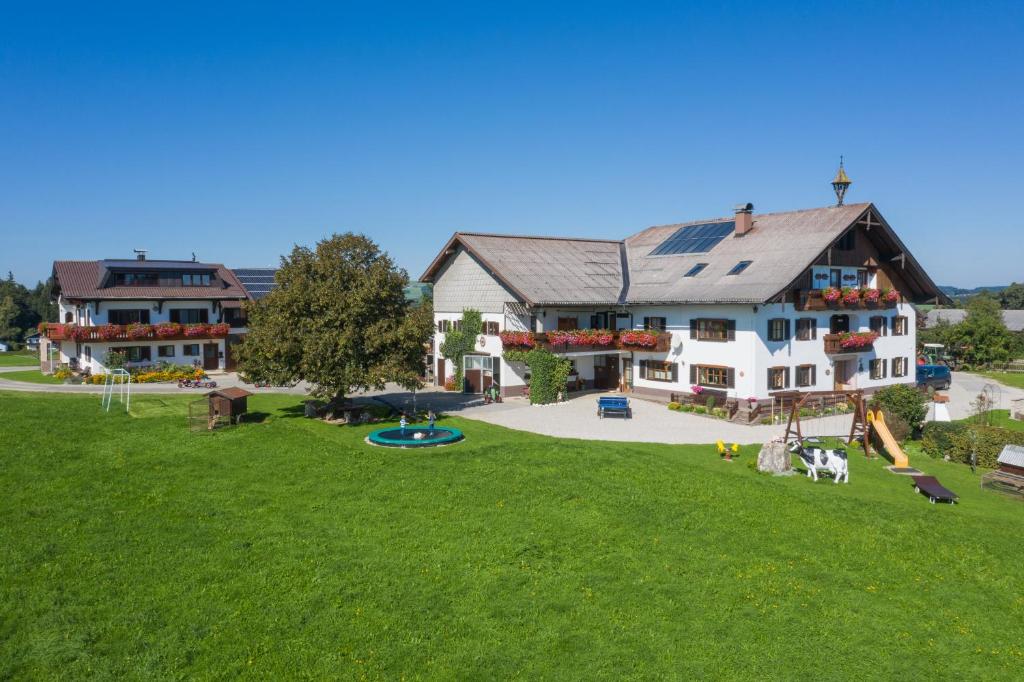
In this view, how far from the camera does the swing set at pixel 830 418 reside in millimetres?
28484

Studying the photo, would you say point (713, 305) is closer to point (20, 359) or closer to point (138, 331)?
point (138, 331)

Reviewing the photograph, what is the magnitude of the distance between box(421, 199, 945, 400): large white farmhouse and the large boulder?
1183 cm

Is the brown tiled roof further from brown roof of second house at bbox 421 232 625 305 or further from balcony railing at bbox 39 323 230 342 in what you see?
brown roof of second house at bbox 421 232 625 305

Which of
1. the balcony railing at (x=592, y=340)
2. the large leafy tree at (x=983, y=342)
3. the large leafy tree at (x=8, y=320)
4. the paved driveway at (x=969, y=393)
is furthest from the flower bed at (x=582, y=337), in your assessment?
the large leafy tree at (x=8, y=320)

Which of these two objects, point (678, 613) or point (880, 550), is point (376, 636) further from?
point (880, 550)

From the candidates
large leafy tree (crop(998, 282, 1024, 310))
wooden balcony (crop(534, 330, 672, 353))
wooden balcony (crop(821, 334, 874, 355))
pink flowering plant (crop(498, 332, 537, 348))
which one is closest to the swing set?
wooden balcony (crop(821, 334, 874, 355))

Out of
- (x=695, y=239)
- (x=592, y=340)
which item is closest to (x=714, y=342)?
(x=592, y=340)

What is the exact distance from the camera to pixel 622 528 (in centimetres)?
1853

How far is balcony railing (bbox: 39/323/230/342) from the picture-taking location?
154 ft

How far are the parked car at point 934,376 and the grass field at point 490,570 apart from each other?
2495 centimetres

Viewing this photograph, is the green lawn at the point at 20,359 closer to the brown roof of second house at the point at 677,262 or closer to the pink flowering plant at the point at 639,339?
the brown roof of second house at the point at 677,262

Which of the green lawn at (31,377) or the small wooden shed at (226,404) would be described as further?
the green lawn at (31,377)

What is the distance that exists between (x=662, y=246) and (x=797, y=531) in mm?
30535

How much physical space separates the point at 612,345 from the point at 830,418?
1207cm
